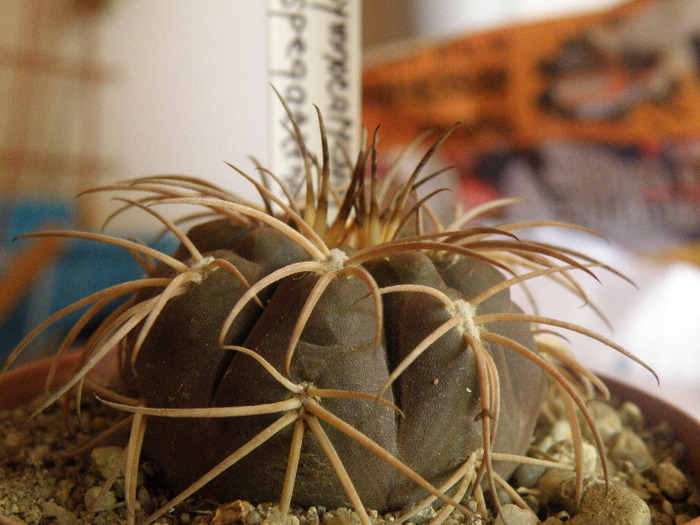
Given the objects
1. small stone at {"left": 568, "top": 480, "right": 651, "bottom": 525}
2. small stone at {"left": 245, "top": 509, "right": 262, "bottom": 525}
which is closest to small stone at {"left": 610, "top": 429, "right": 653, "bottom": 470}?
small stone at {"left": 568, "top": 480, "right": 651, "bottom": 525}

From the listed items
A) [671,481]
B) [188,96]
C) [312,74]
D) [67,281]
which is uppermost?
[188,96]

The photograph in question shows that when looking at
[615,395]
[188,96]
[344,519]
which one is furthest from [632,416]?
[188,96]

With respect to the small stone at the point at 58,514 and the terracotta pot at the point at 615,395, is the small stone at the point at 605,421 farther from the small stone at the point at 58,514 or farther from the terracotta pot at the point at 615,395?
the small stone at the point at 58,514

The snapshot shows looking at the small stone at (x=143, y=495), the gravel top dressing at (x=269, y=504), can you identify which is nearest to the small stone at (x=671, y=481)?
the gravel top dressing at (x=269, y=504)

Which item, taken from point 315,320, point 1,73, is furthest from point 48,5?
point 315,320

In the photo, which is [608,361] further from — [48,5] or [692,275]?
[48,5]

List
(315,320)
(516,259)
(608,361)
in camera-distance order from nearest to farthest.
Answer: (315,320) → (516,259) → (608,361)

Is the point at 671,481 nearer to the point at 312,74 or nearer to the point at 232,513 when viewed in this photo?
the point at 232,513
